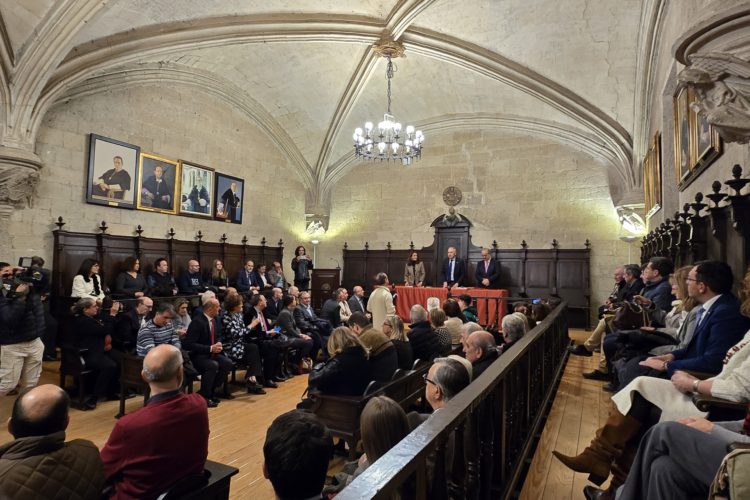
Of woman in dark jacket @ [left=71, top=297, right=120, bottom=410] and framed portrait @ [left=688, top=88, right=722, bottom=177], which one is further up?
framed portrait @ [left=688, top=88, right=722, bottom=177]

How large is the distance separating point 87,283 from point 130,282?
68 cm

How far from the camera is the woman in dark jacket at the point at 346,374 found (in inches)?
125

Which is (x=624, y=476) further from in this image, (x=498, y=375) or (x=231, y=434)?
(x=231, y=434)

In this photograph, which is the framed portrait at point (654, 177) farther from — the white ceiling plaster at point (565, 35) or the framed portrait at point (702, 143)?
the framed portrait at point (702, 143)

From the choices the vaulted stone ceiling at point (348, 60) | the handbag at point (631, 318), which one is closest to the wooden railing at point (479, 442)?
the handbag at point (631, 318)

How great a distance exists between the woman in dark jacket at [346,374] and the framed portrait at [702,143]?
3.21m

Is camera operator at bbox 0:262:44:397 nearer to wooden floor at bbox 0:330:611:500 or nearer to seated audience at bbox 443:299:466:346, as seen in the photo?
wooden floor at bbox 0:330:611:500

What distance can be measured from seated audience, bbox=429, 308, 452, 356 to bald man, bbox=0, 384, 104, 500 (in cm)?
329

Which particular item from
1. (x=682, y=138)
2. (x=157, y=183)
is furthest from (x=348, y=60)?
(x=682, y=138)

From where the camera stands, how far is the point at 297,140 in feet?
38.6

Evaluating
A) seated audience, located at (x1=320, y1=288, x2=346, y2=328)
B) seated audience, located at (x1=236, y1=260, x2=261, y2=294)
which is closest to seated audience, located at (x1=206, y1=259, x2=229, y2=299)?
seated audience, located at (x1=236, y1=260, x2=261, y2=294)

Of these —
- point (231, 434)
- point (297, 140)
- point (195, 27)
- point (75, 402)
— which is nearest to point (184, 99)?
point (195, 27)

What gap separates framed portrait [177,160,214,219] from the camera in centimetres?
910

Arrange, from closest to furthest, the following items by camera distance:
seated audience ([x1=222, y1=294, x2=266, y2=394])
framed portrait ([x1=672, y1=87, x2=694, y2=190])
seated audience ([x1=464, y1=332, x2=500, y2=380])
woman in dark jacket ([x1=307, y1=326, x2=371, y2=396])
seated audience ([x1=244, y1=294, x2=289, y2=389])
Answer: seated audience ([x1=464, y1=332, x2=500, y2=380])
woman in dark jacket ([x1=307, y1=326, x2=371, y2=396])
framed portrait ([x1=672, y1=87, x2=694, y2=190])
seated audience ([x1=222, y1=294, x2=266, y2=394])
seated audience ([x1=244, y1=294, x2=289, y2=389])
